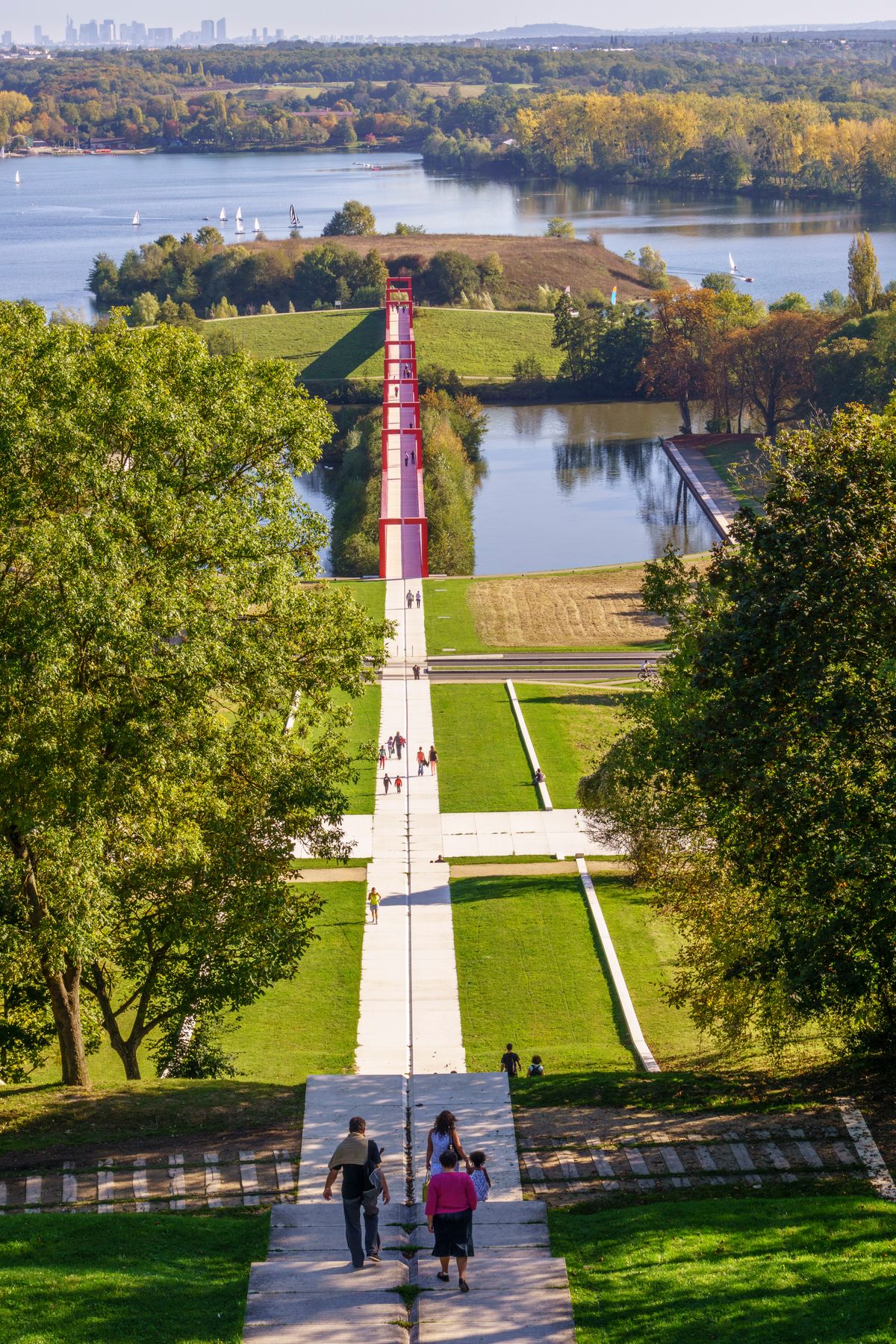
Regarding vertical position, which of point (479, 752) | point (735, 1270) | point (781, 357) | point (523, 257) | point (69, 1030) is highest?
point (523, 257)

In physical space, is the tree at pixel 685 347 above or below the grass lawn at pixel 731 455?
above

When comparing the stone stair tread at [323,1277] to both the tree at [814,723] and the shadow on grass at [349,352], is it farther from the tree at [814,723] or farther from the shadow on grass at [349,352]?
the shadow on grass at [349,352]

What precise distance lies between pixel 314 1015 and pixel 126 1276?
1796 centimetres

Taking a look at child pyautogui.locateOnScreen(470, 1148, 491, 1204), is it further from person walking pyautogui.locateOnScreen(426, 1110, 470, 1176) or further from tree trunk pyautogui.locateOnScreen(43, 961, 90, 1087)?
tree trunk pyautogui.locateOnScreen(43, 961, 90, 1087)

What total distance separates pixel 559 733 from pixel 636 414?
75.5 meters

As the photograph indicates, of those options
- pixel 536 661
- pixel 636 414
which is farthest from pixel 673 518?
pixel 536 661

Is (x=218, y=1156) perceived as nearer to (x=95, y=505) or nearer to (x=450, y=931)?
(x=95, y=505)

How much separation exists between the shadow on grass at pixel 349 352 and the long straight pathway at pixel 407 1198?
320 feet

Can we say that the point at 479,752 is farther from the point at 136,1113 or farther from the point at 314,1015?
the point at 136,1113

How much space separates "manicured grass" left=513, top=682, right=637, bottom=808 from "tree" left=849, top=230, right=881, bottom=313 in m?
66.7

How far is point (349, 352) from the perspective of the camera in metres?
137

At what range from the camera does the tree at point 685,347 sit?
11462cm

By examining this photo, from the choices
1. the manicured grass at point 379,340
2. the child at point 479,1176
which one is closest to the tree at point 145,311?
the manicured grass at point 379,340

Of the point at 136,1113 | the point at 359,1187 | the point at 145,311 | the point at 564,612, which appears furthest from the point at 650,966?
the point at 145,311
